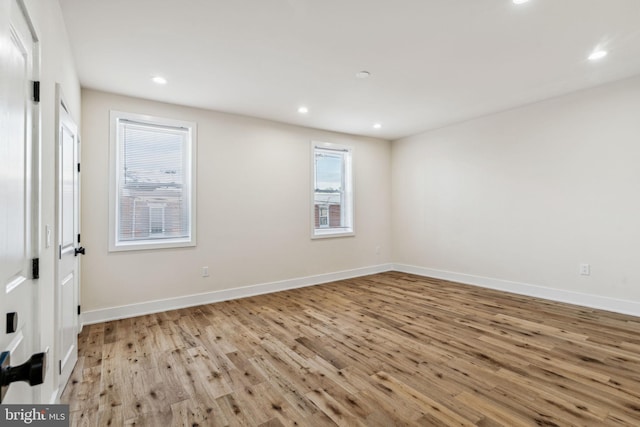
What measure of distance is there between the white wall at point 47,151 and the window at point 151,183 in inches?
73.0

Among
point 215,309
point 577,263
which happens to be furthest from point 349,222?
point 577,263

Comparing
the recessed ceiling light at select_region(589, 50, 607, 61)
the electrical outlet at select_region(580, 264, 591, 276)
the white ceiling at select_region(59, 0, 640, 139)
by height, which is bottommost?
the electrical outlet at select_region(580, 264, 591, 276)

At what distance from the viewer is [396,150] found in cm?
635

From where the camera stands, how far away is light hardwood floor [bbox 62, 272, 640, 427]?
1.90m

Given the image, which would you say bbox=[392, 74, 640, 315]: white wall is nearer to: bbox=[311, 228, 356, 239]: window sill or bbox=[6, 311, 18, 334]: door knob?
bbox=[311, 228, 356, 239]: window sill

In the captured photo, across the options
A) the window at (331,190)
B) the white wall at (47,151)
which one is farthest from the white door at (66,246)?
the window at (331,190)

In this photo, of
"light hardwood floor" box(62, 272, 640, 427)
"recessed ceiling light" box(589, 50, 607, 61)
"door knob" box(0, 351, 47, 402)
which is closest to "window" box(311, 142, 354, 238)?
"light hardwood floor" box(62, 272, 640, 427)

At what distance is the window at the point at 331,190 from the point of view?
5473 mm

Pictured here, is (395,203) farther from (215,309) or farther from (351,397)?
(351,397)

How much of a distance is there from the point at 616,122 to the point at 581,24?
1.92 metres

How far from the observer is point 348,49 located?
9.16 ft

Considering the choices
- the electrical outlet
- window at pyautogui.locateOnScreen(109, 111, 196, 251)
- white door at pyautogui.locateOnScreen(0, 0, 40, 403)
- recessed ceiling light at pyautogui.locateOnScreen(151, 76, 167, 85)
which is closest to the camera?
white door at pyautogui.locateOnScreen(0, 0, 40, 403)

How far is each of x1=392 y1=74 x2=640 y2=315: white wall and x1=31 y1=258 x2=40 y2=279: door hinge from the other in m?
5.21
